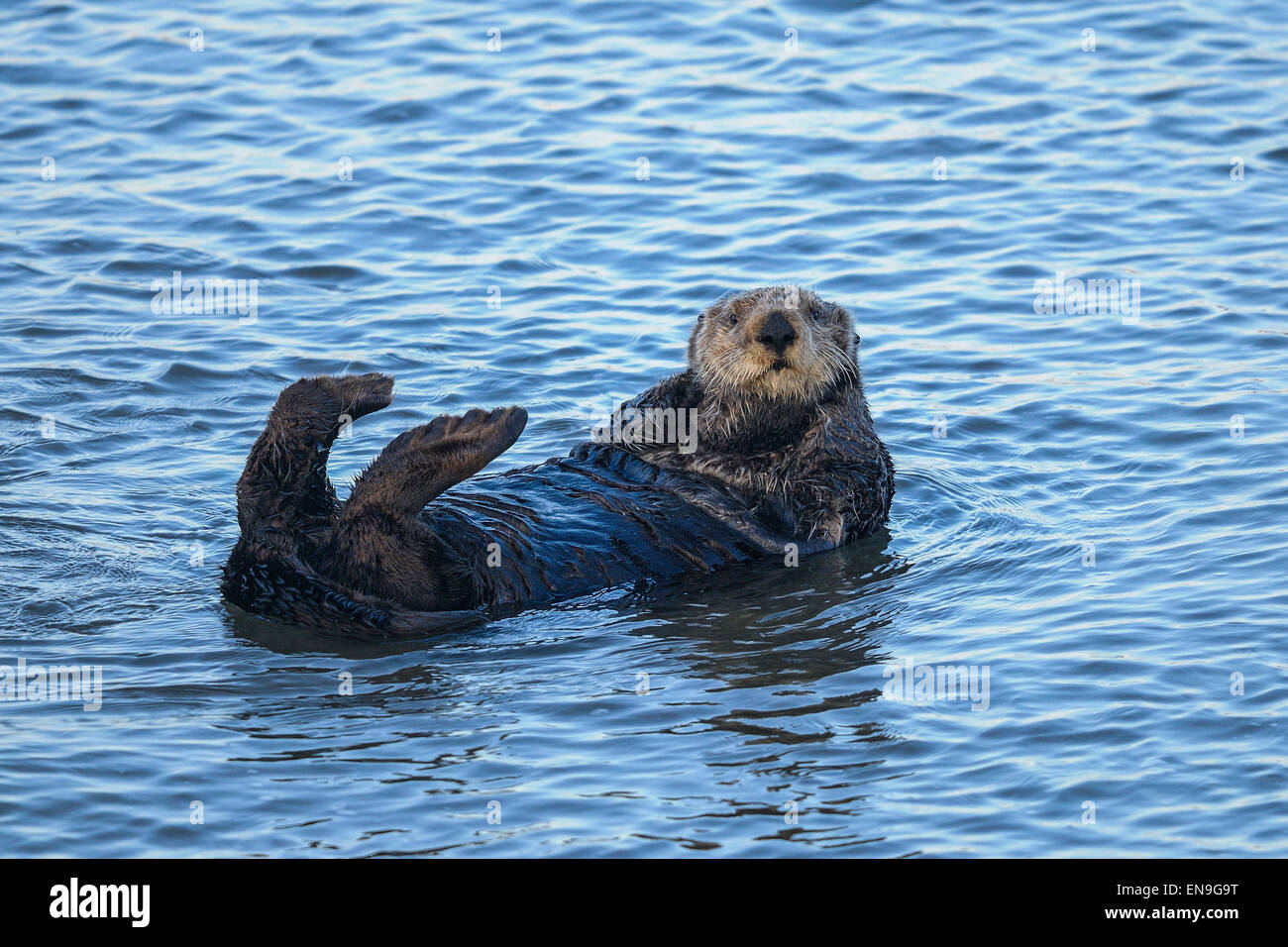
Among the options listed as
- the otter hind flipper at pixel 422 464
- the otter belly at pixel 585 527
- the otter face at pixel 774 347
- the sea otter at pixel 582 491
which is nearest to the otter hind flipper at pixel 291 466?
the sea otter at pixel 582 491

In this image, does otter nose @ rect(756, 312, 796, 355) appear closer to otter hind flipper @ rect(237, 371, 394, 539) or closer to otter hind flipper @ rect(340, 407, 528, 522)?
otter hind flipper @ rect(340, 407, 528, 522)

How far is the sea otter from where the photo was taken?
5.01m

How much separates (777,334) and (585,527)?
98 cm

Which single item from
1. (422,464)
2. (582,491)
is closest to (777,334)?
(582,491)

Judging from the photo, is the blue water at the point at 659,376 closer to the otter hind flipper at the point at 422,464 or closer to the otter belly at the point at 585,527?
the otter belly at the point at 585,527

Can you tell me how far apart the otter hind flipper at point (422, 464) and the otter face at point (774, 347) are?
4.23 ft

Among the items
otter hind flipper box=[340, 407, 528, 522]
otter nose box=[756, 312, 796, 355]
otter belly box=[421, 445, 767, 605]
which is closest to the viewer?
otter hind flipper box=[340, 407, 528, 522]

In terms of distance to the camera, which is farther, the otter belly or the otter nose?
the otter nose

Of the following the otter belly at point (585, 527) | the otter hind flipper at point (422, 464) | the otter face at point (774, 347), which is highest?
the otter face at point (774, 347)

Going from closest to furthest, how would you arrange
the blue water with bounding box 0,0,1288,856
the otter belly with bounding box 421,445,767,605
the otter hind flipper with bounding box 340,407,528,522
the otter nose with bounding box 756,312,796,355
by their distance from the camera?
the blue water with bounding box 0,0,1288,856 < the otter hind flipper with bounding box 340,407,528,522 < the otter belly with bounding box 421,445,767,605 < the otter nose with bounding box 756,312,796,355

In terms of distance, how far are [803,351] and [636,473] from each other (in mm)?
767

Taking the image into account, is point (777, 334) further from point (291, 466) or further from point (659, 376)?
point (659, 376)

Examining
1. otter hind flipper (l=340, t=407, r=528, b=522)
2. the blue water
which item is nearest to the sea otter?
otter hind flipper (l=340, t=407, r=528, b=522)

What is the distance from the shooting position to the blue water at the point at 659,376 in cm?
441
